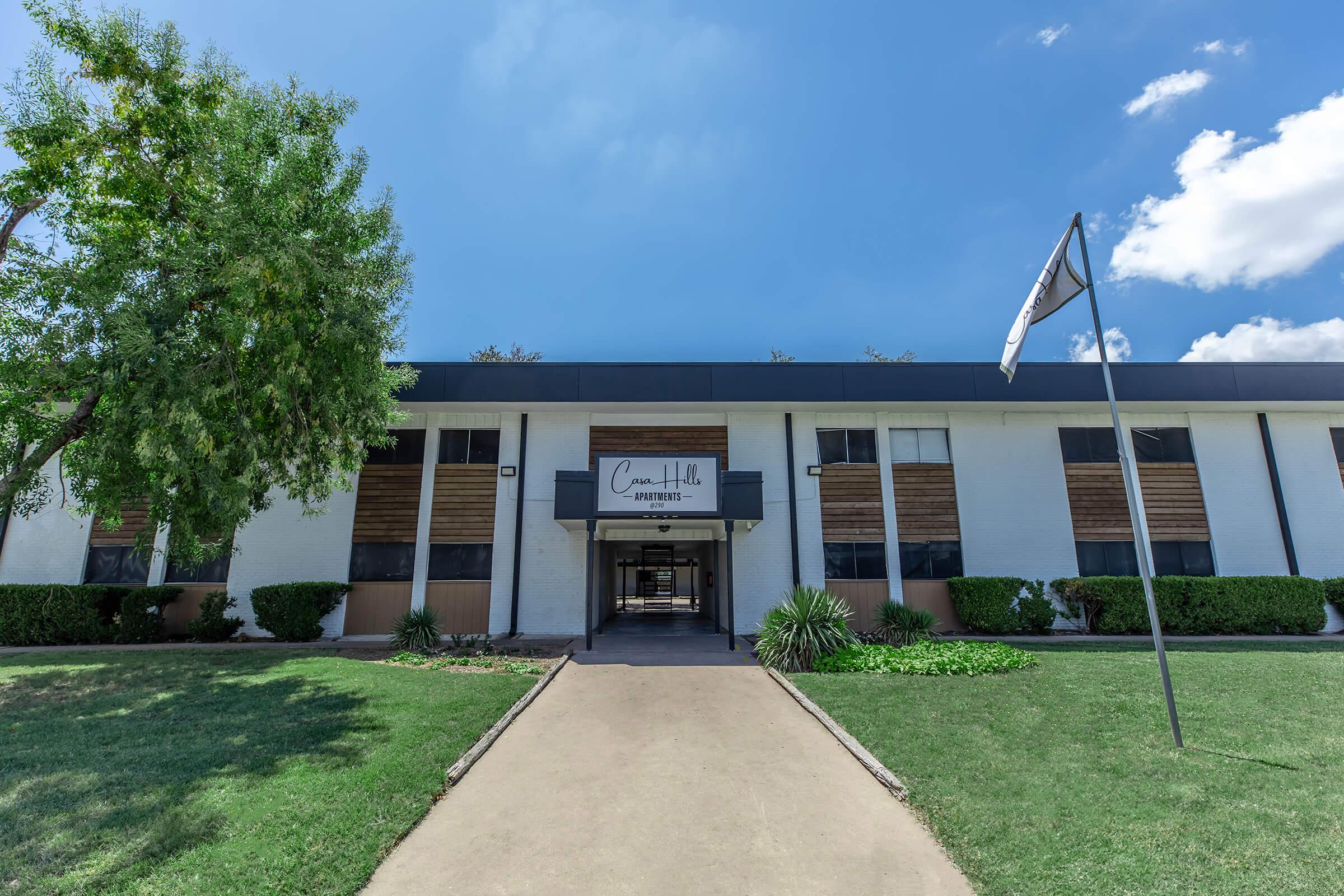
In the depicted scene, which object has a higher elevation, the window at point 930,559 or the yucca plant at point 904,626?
the window at point 930,559

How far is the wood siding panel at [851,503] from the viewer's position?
1545 cm

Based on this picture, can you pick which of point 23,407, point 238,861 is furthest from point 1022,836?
point 23,407

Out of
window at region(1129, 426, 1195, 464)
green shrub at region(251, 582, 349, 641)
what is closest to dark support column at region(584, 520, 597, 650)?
green shrub at region(251, 582, 349, 641)

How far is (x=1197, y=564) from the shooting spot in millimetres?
15266

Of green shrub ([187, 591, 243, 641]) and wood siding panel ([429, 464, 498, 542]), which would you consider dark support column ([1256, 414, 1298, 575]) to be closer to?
wood siding panel ([429, 464, 498, 542])

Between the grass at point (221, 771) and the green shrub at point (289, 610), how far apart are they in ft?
12.2

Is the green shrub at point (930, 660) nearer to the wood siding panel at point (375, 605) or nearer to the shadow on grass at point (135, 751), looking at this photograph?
the shadow on grass at point (135, 751)

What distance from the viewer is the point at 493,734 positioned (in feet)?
22.3

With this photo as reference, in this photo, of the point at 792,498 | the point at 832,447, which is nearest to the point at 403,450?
the point at 792,498

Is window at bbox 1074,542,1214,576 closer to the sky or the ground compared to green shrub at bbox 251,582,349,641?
closer to the sky

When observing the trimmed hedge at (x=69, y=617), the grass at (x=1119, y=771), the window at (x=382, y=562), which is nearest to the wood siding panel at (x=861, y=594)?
the grass at (x=1119, y=771)

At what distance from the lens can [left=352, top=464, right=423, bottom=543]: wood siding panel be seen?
15227 mm

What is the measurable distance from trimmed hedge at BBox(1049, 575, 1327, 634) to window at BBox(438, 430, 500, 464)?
49.9 ft

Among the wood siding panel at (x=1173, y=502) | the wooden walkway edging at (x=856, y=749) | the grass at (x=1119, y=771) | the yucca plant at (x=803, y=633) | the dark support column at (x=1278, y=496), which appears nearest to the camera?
the grass at (x=1119, y=771)
